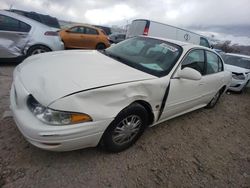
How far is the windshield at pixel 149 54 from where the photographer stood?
2.64 meters

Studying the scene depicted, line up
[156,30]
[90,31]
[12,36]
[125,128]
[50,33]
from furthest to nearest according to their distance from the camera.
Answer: [90,31] < [156,30] < [50,33] < [12,36] < [125,128]

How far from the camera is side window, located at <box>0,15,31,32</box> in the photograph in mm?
4871

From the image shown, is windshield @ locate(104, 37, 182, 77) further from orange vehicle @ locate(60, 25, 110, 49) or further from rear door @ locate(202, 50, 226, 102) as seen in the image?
orange vehicle @ locate(60, 25, 110, 49)

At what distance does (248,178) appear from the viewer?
2.48 m

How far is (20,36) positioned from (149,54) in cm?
391

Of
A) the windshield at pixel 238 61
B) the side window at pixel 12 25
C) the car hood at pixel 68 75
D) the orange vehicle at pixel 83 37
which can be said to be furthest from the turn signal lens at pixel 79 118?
the orange vehicle at pixel 83 37

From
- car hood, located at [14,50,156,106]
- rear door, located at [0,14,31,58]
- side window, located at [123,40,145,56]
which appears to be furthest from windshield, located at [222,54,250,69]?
rear door, located at [0,14,31,58]

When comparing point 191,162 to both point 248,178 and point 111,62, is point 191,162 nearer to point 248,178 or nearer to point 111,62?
point 248,178

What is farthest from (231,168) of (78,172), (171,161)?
(78,172)

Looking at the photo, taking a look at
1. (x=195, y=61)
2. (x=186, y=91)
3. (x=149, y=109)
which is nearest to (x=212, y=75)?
(x=195, y=61)

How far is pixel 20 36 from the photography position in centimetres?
503

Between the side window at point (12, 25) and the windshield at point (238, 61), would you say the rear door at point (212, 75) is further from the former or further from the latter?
the side window at point (12, 25)

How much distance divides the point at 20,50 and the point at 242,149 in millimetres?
5569

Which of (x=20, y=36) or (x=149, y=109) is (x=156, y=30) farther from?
(x=149, y=109)
